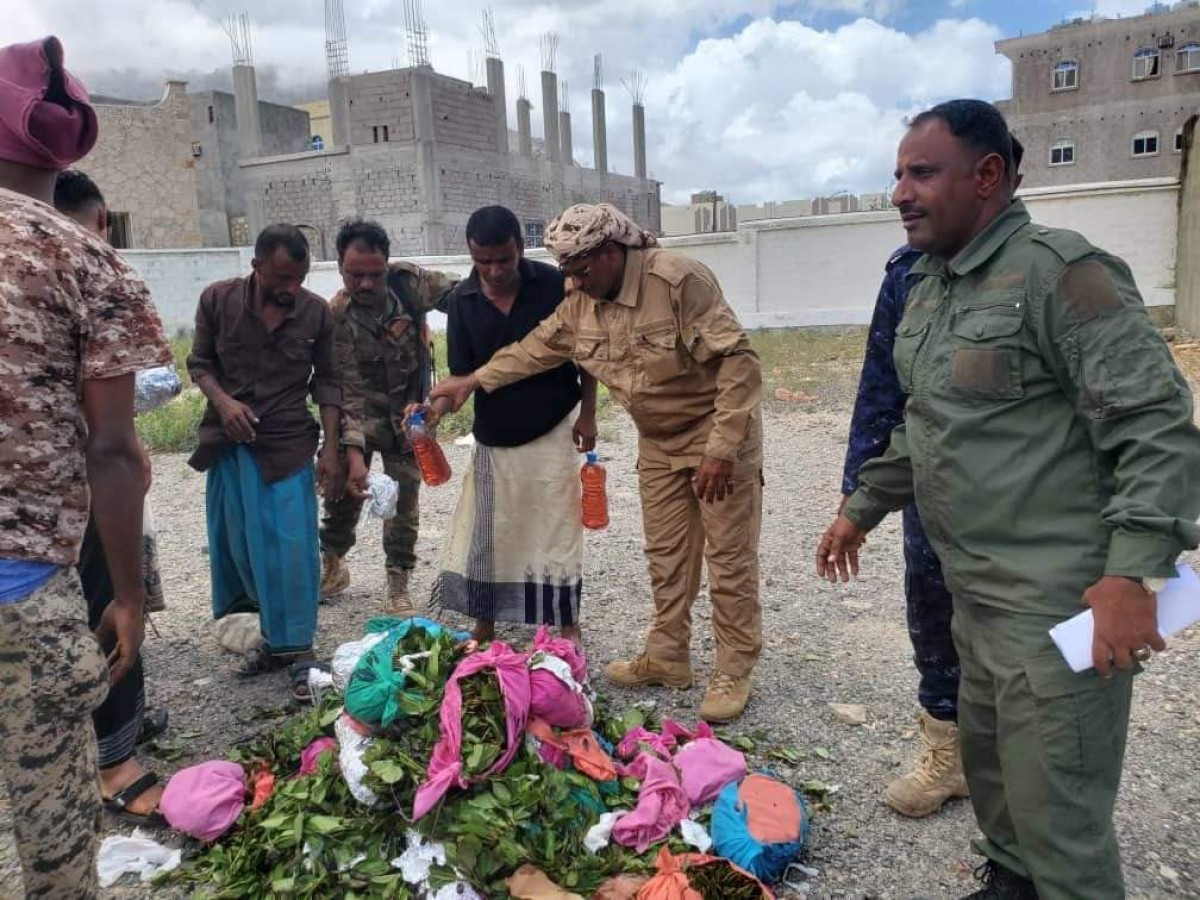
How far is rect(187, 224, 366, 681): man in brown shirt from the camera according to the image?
140 inches


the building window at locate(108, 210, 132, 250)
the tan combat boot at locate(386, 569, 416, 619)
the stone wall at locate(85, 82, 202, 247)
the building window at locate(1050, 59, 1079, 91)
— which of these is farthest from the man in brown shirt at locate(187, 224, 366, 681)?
the building window at locate(1050, 59, 1079, 91)

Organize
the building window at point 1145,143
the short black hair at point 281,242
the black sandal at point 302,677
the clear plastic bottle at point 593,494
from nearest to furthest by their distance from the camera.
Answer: the short black hair at point 281,242 < the black sandal at point 302,677 < the clear plastic bottle at point 593,494 < the building window at point 1145,143

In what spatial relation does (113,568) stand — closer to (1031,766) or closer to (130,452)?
(130,452)

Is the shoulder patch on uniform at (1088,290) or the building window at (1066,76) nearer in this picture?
the shoulder patch on uniform at (1088,290)

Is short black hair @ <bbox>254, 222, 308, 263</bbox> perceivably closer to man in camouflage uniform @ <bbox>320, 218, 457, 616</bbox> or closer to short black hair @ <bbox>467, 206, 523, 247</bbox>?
man in camouflage uniform @ <bbox>320, 218, 457, 616</bbox>

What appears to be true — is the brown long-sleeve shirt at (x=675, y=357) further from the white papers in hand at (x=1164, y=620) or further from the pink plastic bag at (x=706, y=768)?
the white papers in hand at (x=1164, y=620)

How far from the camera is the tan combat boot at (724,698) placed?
3312 mm

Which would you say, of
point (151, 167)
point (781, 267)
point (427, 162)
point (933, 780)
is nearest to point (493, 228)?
point (933, 780)

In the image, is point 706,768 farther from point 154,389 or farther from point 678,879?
point 154,389

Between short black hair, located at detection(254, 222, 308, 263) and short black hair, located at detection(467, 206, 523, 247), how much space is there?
0.66 meters

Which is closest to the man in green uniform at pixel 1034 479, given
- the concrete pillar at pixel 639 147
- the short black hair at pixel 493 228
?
the short black hair at pixel 493 228

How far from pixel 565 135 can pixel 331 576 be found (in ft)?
108

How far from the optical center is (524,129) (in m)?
31.8

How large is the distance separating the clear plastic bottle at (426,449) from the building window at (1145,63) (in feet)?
110
